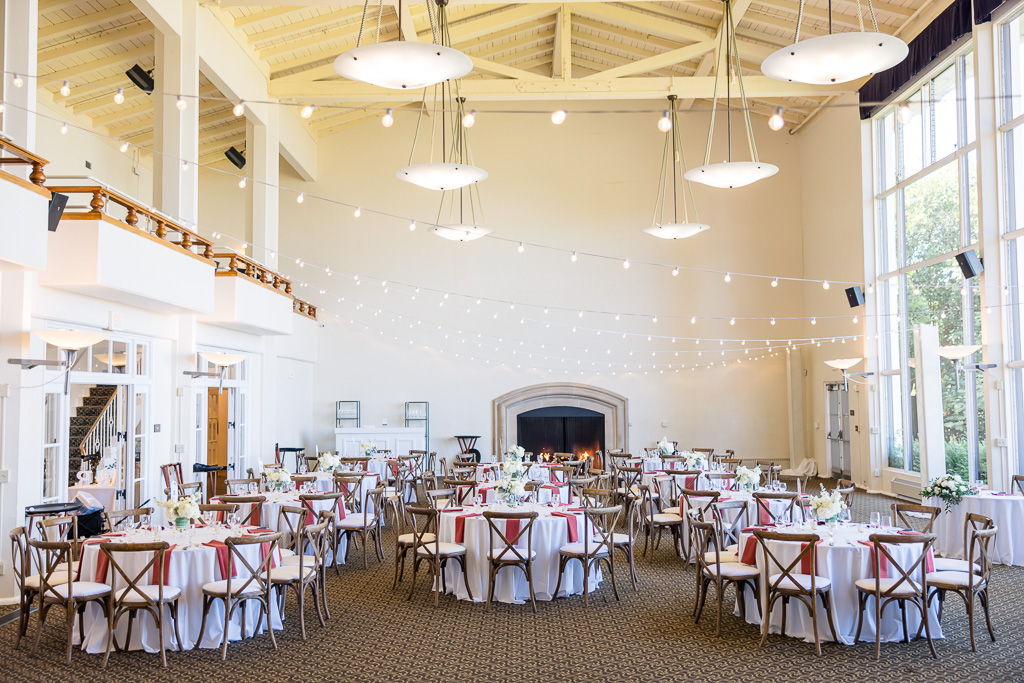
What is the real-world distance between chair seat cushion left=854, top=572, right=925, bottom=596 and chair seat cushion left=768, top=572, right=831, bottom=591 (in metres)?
0.06

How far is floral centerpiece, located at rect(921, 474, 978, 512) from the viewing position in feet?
27.3

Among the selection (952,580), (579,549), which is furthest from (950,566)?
(579,549)

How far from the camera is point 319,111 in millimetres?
16125

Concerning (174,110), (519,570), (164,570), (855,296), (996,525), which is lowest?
(519,570)

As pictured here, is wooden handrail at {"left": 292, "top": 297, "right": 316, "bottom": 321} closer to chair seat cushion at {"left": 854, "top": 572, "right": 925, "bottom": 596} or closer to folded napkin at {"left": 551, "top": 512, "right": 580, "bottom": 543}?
folded napkin at {"left": 551, "top": 512, "right": 580, "bottom": 543}

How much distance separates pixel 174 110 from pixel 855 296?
11.1 metres

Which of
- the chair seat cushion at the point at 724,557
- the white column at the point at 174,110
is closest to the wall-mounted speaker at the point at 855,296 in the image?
the chair seat cushion at the point at 724,557

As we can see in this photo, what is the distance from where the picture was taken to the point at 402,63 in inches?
216

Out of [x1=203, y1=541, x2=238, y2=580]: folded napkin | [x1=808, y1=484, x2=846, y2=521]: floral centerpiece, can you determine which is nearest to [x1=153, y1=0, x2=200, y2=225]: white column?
[x1=203, y1=541, x2=238, y2=580]: folded napkin

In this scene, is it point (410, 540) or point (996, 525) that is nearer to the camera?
point (410, 540)

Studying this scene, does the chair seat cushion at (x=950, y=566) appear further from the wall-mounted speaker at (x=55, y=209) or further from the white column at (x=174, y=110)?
the white column at (x=174, y=110)

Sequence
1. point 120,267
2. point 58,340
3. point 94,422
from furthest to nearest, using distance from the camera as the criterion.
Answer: point 94,422
point 120,267
point 58,340

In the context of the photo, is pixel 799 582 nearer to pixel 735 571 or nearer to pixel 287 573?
pixel 735 571

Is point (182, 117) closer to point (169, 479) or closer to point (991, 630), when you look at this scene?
point (169, 479)
